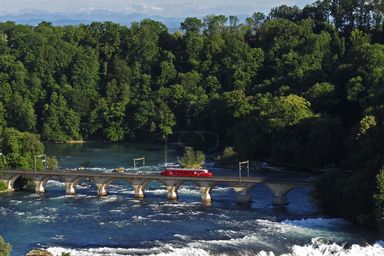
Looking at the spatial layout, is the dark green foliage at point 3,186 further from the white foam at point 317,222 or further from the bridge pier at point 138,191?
the white foam at point 317,222

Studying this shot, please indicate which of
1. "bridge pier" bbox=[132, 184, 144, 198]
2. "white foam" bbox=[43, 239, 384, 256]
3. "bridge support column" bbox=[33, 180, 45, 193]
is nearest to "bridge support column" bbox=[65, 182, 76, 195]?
"bridge support column" bbox=[33, 180, 45, 193]

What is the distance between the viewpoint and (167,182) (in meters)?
95.6

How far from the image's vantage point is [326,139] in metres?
108

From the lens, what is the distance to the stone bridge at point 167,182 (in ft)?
301

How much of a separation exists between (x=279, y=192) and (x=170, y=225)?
14993 millimetres

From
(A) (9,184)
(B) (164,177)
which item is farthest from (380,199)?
(A) (9,184)

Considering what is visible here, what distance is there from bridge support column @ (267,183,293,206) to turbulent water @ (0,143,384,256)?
1.10 m

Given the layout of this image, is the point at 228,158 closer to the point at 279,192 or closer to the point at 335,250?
the point at 279,192

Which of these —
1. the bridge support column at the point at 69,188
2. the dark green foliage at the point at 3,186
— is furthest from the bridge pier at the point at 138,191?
the dark green foliage at the point at 3,186

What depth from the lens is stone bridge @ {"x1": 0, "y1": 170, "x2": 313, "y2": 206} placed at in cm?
9181

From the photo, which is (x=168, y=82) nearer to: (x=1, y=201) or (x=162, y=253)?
(x=1, y=201)

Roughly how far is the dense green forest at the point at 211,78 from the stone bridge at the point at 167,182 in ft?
59.1

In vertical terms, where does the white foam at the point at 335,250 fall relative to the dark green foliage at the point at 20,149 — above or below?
below

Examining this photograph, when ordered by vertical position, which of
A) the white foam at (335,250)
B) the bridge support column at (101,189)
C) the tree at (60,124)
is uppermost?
the tree at (60,124)
